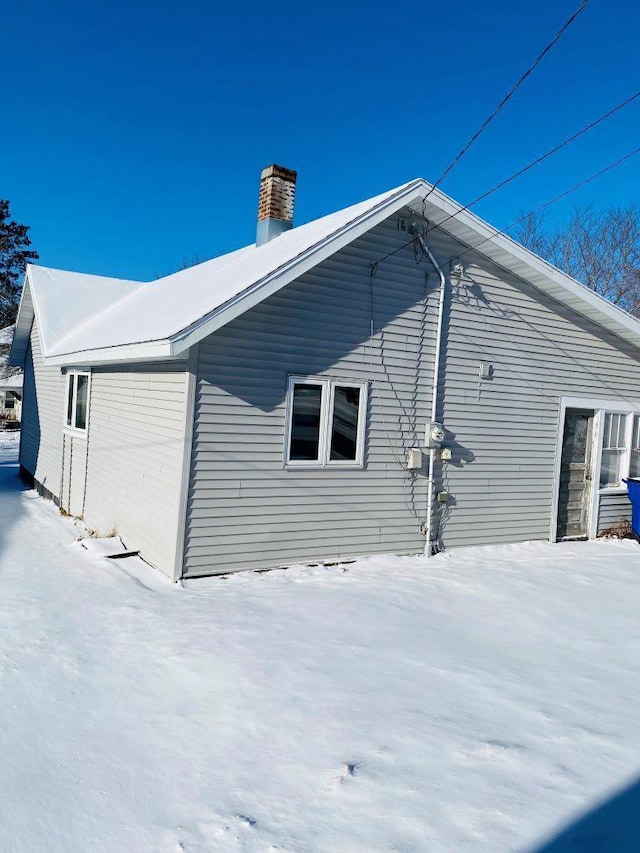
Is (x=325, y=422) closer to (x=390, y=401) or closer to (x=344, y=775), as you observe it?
(x=390, y=401)

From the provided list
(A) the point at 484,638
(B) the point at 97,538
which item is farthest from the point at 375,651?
(B) the point at 97,538

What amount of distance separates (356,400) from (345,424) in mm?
351

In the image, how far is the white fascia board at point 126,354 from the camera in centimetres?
612

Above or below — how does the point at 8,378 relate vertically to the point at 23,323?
below

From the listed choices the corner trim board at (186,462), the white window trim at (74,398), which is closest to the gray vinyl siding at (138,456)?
the corner trim board at (186,462)

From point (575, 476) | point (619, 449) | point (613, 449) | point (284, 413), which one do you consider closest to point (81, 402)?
point (284, 413)

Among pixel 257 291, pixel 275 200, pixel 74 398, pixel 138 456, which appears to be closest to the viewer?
pixel 257 291

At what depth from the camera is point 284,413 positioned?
7285mm

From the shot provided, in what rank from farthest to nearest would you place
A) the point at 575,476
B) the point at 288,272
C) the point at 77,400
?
the point at 77,400, the point at 575,476, the point at 288,272

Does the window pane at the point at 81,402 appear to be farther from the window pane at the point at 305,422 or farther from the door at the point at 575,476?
the door at the point at 575,476

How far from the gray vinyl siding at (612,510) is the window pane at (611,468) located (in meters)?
0.25

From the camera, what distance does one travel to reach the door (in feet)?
32.9

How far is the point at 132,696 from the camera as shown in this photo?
4152mm

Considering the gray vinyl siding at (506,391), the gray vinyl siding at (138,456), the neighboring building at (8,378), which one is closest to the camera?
the gray vinyl siding at (138,456)
